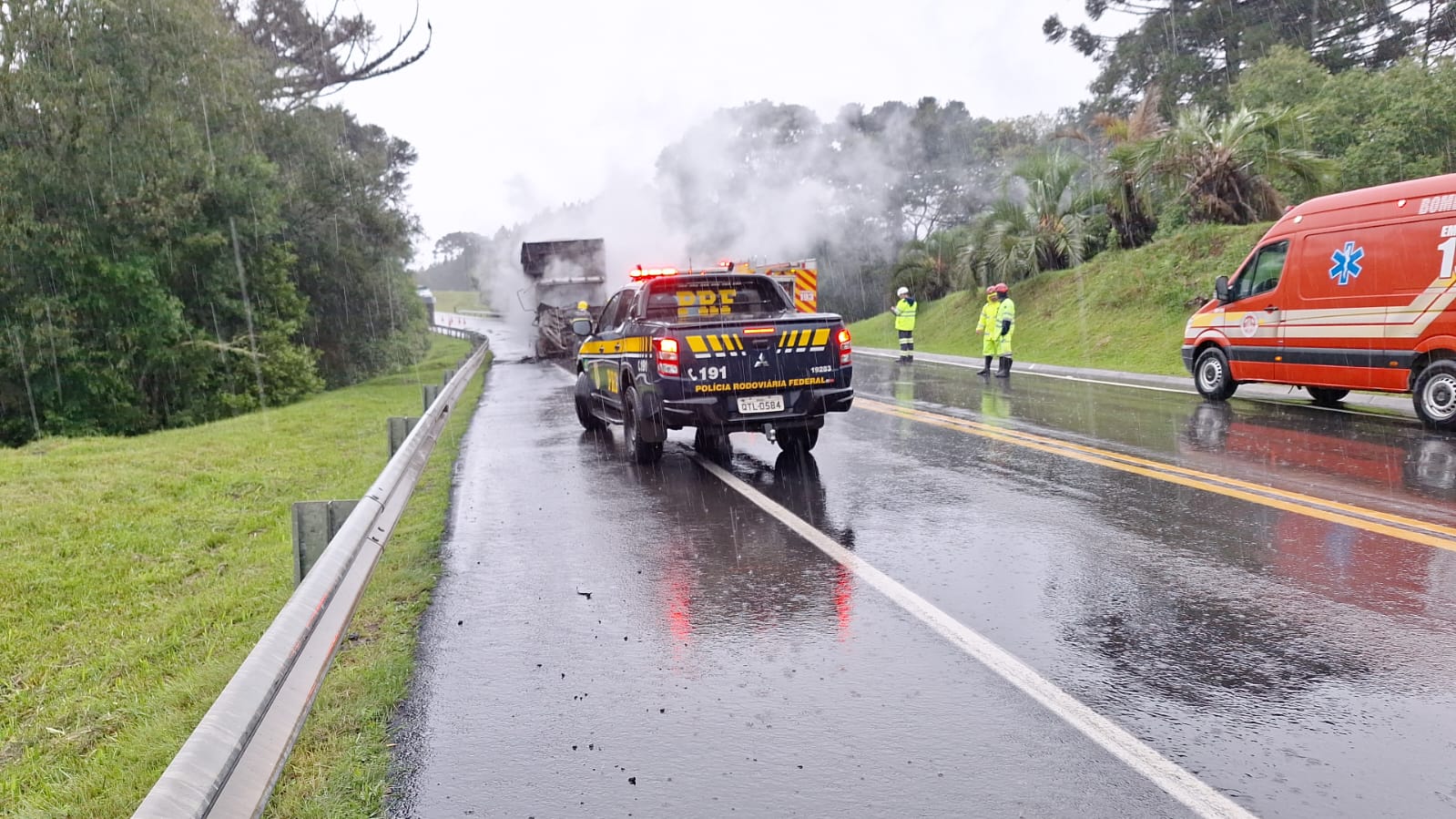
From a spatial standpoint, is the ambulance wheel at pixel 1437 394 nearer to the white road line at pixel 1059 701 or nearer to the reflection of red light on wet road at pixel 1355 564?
the reflection of red light on wet road at pixel 1355 564

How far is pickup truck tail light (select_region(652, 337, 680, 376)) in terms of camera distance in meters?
8.96

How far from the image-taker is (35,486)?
9992mm

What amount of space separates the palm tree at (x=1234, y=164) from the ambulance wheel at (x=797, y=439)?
1633cm

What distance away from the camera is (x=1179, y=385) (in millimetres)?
15773

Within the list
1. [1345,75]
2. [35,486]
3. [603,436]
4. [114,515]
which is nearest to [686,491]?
[603,436]

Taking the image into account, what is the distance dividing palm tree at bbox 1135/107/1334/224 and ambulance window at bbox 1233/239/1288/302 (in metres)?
10.4

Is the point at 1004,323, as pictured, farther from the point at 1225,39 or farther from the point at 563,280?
the point at 1225,39

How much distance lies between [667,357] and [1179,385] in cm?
997

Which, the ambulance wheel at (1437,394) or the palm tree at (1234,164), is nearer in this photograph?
the ambulance wheel at (1437,394)

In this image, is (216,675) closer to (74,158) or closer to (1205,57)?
(74,158)

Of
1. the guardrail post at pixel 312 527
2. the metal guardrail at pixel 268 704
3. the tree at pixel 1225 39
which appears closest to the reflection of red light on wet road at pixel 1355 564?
the metal guardrail at pixel 268 704

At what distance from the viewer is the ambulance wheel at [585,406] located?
40.4 feet

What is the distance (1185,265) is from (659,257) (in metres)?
18.9

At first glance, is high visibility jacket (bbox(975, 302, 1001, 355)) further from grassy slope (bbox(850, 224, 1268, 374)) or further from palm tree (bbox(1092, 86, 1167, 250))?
palm tree (bbox(1092, 86, 1167, 250))
